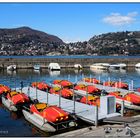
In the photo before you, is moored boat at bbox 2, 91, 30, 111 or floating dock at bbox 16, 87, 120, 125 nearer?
floating dock at bbox 16, 87, 120, 125

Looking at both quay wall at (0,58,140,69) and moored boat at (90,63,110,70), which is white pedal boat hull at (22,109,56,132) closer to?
moored boat at (90,63,110,70)

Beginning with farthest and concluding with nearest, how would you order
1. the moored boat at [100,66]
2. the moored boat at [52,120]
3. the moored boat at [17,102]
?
the moored boat at [100,66] → the moored boat at [17,102] → the moored boat at [52,120]

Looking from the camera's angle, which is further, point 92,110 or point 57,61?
point 57,61

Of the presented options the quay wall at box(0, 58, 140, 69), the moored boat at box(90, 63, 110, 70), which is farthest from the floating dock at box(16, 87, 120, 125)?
the quay wall at box(0, 58, 140, 69)

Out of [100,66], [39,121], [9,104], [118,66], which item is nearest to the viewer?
[39,121]

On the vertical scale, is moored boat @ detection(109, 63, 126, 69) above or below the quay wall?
below

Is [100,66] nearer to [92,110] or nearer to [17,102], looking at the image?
[17,102]

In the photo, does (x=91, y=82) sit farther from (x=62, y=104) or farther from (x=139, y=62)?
(x=139, y=62)

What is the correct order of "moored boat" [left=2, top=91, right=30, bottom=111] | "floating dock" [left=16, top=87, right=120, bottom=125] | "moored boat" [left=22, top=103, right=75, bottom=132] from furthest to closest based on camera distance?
"moored boat" [left=2, top=91, right=30, bottom=111] → "floating dock" [left=16, top=87, right=120, bottom=125] → "moored boat" [left=22, top=103, right=75, bottom=132]

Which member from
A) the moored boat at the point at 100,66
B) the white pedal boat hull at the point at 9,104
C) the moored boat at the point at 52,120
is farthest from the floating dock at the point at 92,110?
the moored boat at the point at 100,66

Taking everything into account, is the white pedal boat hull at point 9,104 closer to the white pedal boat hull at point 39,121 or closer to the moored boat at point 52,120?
the white pedal boat hull at point 39,121

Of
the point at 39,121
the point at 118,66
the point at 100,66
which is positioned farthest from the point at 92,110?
the point at 118,66

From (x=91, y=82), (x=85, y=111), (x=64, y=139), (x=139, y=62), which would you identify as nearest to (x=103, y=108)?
(x=85, y=111)

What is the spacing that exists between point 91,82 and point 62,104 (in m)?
21.8
